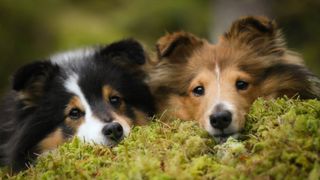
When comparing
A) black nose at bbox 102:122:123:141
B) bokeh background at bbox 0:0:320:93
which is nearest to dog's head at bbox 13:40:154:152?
black nose at bbox 102:122:123:141

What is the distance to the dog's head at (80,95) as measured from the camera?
6488mm

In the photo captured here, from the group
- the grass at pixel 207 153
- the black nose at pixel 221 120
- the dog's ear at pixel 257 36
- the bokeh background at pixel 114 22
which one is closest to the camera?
the grass at pixel 207 153

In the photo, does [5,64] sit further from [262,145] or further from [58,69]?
[262,145]

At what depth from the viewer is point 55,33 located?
549 inches

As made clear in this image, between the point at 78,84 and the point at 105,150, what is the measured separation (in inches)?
60.9

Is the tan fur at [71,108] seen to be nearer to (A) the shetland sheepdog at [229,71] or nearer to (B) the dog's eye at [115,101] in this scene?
(B) the dog's eye at [115,101]

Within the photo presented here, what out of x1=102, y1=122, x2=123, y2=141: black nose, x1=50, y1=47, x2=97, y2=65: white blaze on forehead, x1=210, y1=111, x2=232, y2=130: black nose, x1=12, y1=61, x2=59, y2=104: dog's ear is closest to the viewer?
x1=210, y1=111, x2=232, y2=130: black nose

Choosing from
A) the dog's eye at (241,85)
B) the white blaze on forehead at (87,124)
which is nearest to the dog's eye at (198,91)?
the dog's eye at (241,85)

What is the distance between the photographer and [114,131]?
19.7 feet

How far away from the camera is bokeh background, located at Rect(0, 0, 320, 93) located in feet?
45.4

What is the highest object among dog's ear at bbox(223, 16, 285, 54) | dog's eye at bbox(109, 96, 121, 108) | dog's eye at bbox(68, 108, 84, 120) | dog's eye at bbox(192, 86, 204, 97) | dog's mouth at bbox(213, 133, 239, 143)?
dog's ear at bbox(223, 16, 285, 54)

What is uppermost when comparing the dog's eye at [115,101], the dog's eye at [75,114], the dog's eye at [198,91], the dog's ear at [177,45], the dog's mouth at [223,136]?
the dog's ear at [177,45]

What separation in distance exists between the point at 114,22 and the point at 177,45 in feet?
23.4

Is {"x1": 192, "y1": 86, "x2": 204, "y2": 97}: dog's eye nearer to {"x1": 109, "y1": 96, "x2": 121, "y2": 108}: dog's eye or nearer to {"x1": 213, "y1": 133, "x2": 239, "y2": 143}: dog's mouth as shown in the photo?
{"x1": 109, "y1": 96, "x2": 121, "y2": 108}: dog's eye
